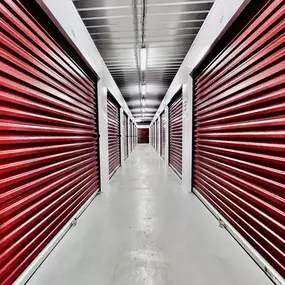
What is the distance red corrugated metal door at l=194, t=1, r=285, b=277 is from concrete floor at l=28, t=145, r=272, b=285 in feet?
0.98

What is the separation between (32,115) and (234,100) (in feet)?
7.26

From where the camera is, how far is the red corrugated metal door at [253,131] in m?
1.43

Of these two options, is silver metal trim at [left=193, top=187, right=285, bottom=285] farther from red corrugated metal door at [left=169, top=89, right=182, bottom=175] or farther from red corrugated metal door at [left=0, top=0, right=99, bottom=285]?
red corrugated metal door at [left=169, top=89, right=182, bottom=175]

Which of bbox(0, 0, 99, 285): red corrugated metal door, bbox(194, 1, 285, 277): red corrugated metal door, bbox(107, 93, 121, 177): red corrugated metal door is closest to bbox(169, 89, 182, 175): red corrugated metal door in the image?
bbox(107, 93, 121, 177): red corrugated metal door

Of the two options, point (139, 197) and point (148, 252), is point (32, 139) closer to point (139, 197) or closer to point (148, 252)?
point (148, 252)

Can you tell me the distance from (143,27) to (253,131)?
2485 millimetres

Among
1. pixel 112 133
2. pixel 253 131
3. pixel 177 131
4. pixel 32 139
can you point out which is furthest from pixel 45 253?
pixel 177 131

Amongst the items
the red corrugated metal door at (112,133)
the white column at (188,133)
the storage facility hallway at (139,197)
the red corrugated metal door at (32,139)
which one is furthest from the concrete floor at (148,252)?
the red corrugated metal door at (112,133)

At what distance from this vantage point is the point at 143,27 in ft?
9.70

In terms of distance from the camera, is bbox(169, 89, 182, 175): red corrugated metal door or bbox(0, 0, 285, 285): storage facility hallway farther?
bbox(169, 89, 182, 175): red corrugated metal door

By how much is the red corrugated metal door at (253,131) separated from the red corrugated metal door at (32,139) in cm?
214

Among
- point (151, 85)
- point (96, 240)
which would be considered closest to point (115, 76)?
point (151, 85)

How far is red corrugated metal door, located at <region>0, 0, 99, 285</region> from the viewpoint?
1329 millimetres

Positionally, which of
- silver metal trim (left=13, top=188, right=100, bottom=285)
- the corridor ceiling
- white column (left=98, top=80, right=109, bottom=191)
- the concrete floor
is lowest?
the concrete floor
